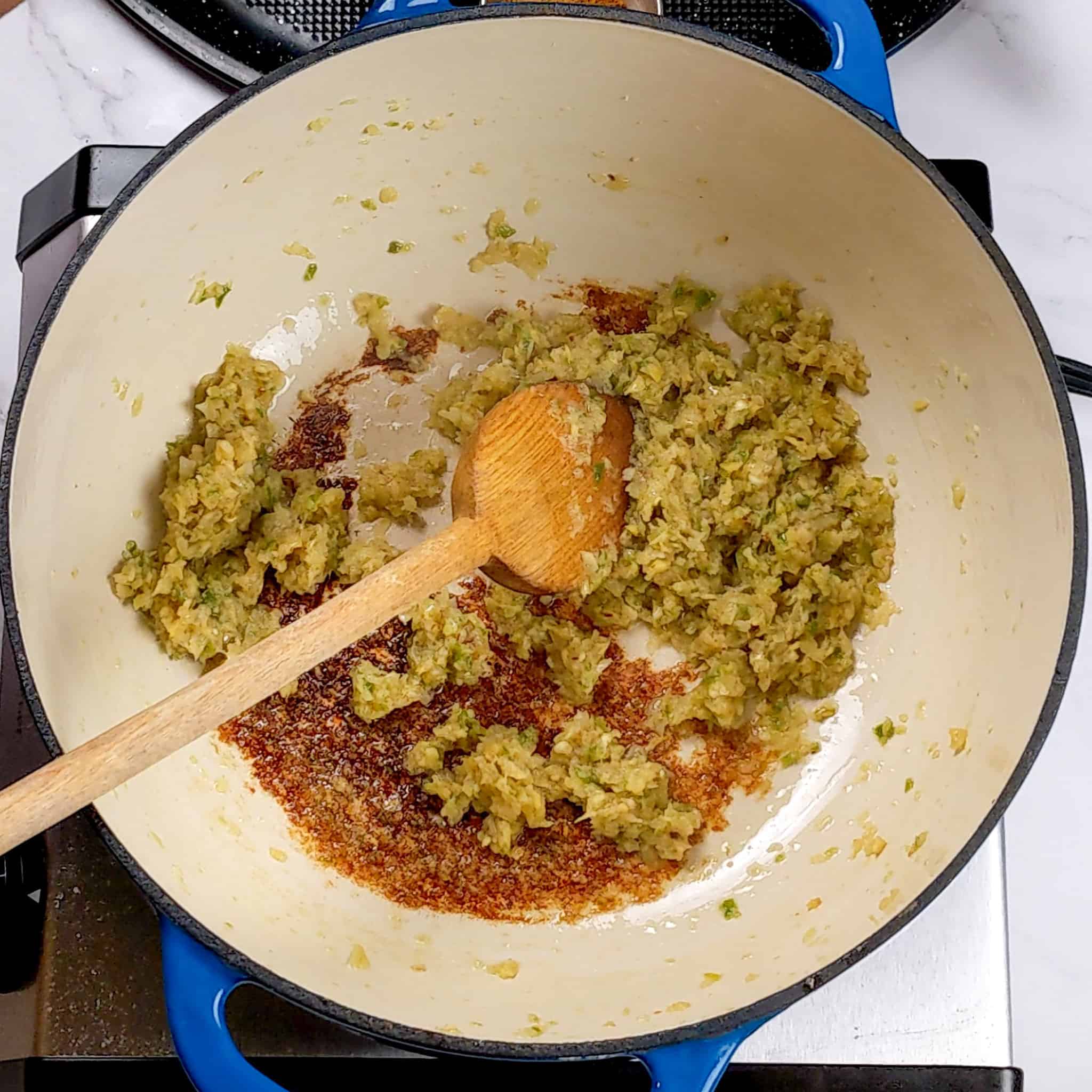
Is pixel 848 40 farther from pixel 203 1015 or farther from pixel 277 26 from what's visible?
pixel 203 1015

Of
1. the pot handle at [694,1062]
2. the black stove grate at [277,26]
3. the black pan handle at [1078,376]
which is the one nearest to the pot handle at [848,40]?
the black stove grate at [277,26]

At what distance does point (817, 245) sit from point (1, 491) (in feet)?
3.42

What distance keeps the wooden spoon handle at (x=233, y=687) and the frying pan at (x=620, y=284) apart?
160 millimetres

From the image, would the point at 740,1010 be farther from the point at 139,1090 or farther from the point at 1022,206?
the point at 1022,206

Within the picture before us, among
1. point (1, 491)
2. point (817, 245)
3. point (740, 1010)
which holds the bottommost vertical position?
point (740, 1010)

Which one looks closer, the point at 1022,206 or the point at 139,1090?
the point at 139,1090

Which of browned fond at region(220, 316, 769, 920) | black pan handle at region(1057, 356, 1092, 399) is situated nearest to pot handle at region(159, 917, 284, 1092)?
browned fond at region(220, 316, 769, 920)

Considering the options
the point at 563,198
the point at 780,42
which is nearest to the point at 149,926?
the point at 563,198

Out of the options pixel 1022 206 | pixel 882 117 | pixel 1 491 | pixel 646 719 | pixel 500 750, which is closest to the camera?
pixel 1 491

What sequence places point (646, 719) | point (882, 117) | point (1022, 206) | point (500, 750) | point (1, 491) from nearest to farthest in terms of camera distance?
point (1, 491), point (882, 117), point (500, 750), point (646, 719), point (1022, 206)

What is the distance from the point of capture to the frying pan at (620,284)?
3.99 ft

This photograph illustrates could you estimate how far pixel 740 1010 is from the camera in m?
1.15

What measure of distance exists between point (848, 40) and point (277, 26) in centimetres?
85

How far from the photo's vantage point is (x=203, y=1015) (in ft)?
3.92
